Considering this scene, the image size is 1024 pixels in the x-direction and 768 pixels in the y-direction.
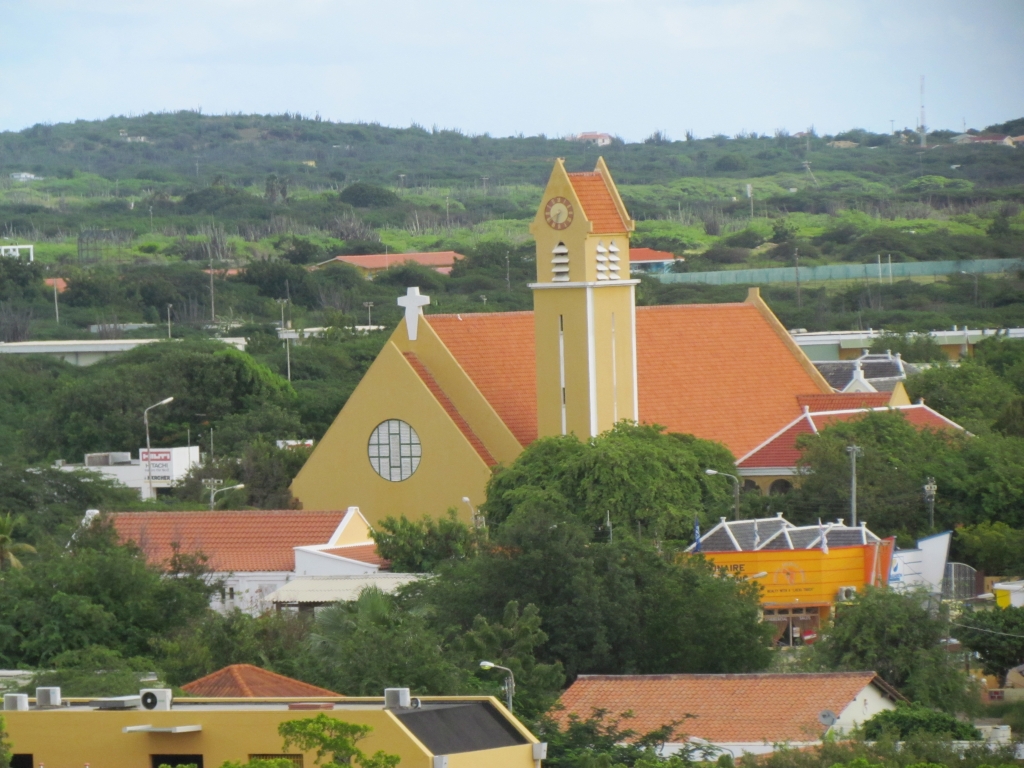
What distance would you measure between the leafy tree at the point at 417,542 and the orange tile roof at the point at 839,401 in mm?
10317

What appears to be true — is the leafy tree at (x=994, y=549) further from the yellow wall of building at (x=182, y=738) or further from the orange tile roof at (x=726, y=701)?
the yellow wall of building at (x=182, y=738)

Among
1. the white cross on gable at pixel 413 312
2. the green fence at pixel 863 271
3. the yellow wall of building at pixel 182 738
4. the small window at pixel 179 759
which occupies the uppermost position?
the green fence at pixel 863 271

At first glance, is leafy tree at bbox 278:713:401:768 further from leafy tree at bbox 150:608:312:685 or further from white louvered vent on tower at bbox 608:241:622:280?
white louvered vent on tower at bbox 608:241:622:280

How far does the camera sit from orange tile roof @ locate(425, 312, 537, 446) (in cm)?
3744

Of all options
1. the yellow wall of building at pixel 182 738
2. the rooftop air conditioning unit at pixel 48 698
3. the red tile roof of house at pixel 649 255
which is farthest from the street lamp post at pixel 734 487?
the red tile roof of house at pixel 649 255

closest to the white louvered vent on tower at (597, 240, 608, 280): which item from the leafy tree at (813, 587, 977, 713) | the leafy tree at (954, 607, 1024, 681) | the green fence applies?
the leafy tree at (954, 607, 1024, 681)

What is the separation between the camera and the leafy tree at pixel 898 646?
80.9 ft

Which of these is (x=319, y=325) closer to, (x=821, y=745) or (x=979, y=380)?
(x=979, y=380)

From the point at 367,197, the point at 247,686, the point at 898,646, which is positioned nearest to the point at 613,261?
the point at 898,646

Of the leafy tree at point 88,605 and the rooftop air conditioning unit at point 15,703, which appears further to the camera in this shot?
the leafy tree at point 88,605

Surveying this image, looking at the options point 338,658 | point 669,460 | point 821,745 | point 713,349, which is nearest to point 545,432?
point 669,460

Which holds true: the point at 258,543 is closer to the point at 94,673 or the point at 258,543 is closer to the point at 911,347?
the point at 94,673

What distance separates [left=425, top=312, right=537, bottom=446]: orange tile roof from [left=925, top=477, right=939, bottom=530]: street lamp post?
7.10 metres

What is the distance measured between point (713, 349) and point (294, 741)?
89.1 feet
